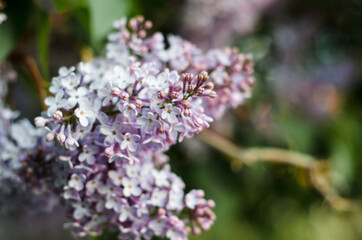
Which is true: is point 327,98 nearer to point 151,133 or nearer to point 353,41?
point 353,41

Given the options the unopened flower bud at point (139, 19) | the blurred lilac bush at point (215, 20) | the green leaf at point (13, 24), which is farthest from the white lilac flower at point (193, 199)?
the blurred lilac bush at point (215, 20)

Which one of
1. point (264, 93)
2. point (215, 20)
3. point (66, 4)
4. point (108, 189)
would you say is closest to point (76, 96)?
point (108, 189)

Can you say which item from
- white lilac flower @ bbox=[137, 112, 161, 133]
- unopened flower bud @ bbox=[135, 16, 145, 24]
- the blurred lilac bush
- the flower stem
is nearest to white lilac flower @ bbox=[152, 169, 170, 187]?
white lilac flower @ bbox=[137, 112, 161, 133]

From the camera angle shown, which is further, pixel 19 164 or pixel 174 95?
pixel 19 164

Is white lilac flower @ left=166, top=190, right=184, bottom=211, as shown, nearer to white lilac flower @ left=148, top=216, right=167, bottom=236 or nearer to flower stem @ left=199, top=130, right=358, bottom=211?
white lilac flower @ left=148, top=216, right=167, bottom=236

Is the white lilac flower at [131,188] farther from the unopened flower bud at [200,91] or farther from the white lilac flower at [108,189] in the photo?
the unopened flower bud at [200,91]

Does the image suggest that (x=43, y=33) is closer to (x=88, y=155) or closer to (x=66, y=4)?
(x=66, y=4)
